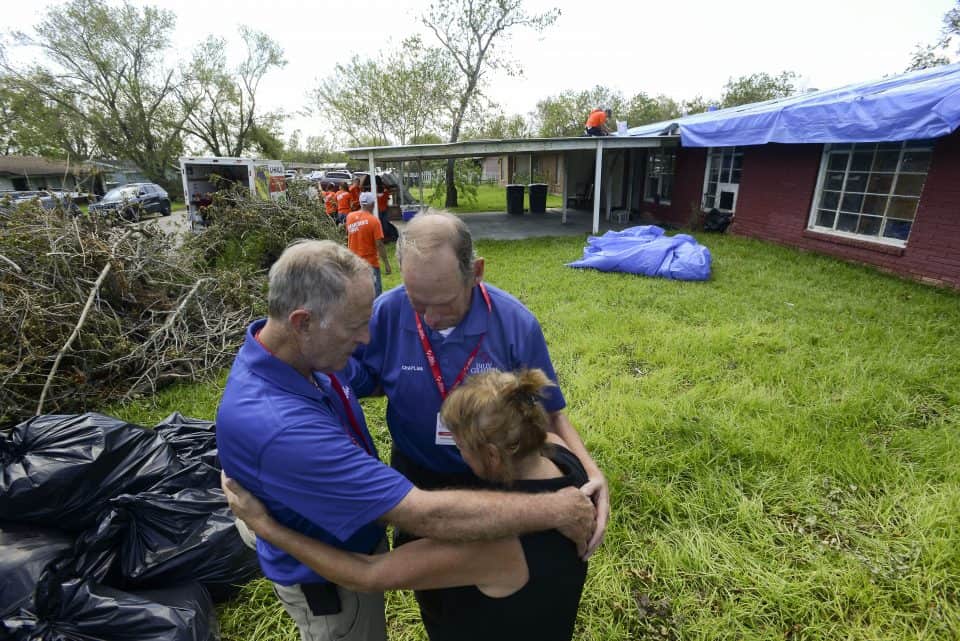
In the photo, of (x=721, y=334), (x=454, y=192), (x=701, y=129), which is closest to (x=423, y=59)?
(x=454, y=192)

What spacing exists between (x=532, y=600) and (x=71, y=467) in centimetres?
238

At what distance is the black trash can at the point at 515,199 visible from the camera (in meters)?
17.4

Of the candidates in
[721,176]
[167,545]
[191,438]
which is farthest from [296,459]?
[721,176]

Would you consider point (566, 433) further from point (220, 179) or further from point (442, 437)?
point (220, 179)

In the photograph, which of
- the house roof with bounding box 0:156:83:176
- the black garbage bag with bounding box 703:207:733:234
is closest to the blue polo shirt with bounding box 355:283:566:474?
the black garbage bag with bounding box 703:207:733:234

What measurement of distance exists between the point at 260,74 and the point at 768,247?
116 ft

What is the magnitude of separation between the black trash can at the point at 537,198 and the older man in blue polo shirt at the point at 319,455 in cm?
1717

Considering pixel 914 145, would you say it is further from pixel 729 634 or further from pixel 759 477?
pixel 729 634

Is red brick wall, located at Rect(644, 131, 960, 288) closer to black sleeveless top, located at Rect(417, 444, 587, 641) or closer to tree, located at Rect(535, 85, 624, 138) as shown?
black sleeveless top, located at Rect(417, 444, 587, 641)

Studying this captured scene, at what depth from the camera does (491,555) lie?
1124 millimetres

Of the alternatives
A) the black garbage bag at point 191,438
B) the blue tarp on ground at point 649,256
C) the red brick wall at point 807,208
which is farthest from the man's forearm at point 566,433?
the red brick wall at point 807,208

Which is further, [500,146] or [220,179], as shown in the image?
[220,179]

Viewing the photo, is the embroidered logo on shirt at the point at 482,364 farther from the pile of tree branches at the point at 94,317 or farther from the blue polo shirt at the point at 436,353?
the pile of tree branches at the point at 94,317

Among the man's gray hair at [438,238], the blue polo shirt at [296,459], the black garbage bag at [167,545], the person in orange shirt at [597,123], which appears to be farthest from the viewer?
the person in orange shirt at [597,123]
